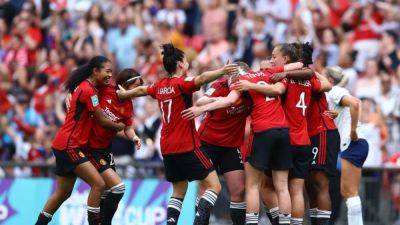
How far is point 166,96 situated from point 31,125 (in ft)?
29.6

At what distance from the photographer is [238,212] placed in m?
16.8

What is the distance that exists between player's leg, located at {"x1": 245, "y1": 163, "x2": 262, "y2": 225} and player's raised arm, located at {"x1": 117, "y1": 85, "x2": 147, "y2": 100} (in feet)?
5.91

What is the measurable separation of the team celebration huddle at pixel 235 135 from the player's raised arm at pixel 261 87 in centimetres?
1

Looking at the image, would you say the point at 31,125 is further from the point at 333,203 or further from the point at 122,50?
the point at 333,203

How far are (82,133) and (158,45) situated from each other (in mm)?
7869

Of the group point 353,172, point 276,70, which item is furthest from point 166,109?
point 353,172

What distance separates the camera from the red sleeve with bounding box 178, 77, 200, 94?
1592 cm

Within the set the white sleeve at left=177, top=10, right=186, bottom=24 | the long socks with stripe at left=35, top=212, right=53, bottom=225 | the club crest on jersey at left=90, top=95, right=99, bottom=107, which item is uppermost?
the white sleeve at left=177, top=10, right=186, bottom=24

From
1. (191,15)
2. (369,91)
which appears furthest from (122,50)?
(369,91)

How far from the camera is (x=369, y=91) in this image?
878 inches

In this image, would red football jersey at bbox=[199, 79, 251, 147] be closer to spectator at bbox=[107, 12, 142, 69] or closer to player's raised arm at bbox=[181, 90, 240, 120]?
player's raised arm at bbox=[181, 90, 240, 120]

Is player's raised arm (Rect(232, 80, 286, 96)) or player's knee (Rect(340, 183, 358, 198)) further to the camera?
player's knee (Rect(340, 183, 358, 198))

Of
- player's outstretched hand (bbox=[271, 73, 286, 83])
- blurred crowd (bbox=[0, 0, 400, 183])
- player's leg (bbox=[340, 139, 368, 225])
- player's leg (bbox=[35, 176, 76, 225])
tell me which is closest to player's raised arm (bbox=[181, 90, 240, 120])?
player's outstretched hand (bbox=[271, 73, 286, 83])

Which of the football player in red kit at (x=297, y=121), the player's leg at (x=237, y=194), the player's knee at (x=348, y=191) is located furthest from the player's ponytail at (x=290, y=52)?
the player's knee at (x=348, y=191)
